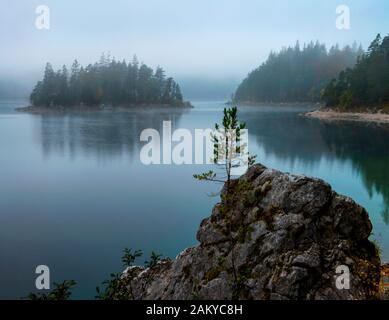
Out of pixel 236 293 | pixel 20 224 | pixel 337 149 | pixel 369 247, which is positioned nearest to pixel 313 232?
pixel 369 247

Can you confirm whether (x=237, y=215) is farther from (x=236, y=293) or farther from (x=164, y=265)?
(x=164, y=265)

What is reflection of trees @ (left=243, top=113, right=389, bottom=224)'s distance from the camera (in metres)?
42.8

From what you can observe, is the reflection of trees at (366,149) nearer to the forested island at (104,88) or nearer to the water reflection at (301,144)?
the water reflection at (301,144)

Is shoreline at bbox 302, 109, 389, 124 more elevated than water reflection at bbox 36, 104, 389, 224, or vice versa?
shoreline at bbox 302, 109, 389, 124

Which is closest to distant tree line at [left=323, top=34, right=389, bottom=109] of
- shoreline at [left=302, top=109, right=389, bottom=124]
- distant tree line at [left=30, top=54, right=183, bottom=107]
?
shoreline at [left=302, top=109, right=389, bottom=124]

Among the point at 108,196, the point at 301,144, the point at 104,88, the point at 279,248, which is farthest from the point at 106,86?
the point at 279,248

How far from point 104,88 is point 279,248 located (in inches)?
5938

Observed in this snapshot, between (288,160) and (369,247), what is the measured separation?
42.3 metres

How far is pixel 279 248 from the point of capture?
1173 centimetres

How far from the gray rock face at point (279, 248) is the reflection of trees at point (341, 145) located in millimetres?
17016

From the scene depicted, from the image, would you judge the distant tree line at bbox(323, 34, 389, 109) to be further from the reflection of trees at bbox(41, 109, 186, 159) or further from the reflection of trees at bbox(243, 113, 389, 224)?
the reflection of trees at bbox(41, 109, 186, 159)

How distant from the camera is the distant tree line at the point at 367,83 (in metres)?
105

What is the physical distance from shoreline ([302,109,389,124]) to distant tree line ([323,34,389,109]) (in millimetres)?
3309

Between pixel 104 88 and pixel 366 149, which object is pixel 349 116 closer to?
pixel 366 149
